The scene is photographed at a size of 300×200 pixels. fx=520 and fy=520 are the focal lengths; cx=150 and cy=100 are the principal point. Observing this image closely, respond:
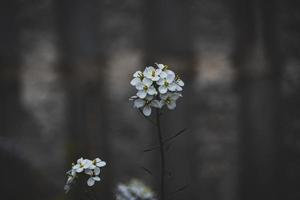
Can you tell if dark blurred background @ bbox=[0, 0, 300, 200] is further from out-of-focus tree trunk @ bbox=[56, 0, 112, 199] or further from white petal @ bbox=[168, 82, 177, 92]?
white petal @ bbox=[168, 82, 177, 92]

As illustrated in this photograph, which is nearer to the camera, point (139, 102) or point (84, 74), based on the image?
point (139, 102)

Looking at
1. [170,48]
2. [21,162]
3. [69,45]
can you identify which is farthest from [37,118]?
[170,48]

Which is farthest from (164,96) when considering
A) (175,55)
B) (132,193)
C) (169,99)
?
(175,55)

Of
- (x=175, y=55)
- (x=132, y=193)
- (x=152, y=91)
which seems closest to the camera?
(x=152, y=91)

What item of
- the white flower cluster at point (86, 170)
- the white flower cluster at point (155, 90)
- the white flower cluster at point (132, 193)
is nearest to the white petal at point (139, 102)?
the white flower cluster at point (155, 90)

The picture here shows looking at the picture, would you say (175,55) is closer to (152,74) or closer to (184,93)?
(184,93)

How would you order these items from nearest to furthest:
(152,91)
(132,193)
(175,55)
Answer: (152,91), (132,193), (175,55)

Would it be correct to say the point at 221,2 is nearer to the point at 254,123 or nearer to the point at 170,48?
the point at 170,48

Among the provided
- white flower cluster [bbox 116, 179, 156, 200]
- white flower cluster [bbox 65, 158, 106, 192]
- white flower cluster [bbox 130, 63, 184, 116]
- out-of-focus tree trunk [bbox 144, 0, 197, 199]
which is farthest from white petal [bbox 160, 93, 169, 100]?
out-of-focus tree trunk [bbox 144, 0, 197, 199]
